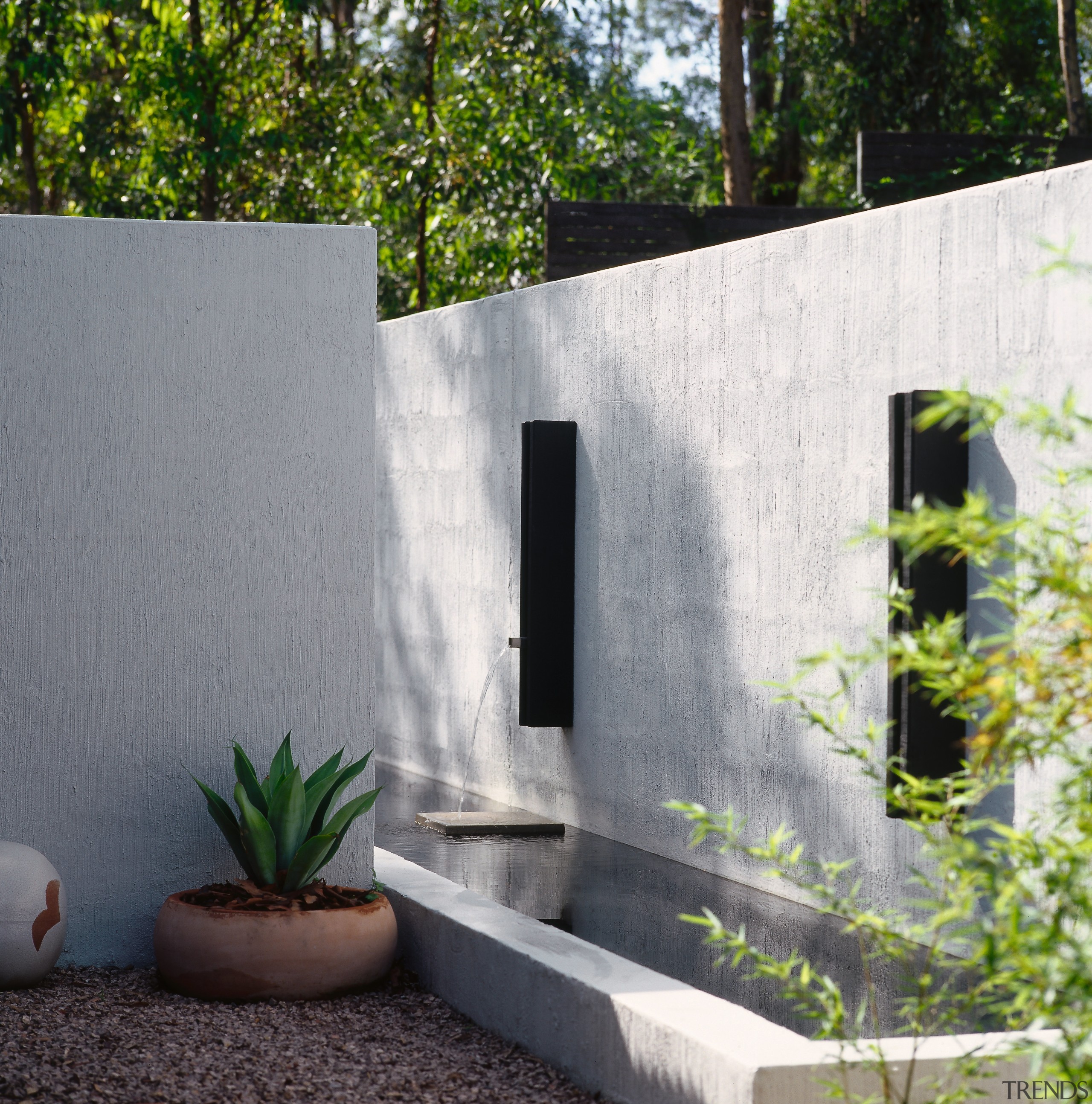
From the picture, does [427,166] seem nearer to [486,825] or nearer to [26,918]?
[486,825]

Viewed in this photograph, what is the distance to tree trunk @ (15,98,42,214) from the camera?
547 inches

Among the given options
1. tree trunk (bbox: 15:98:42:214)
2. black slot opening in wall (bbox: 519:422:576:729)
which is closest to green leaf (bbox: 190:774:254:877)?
black slot opening in wall (bbox: 519:422:576:729)

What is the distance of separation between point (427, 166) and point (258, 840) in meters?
10.2

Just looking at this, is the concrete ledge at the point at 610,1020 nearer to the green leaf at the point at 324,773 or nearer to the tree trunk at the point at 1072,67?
the green leaf at the point at 324,773

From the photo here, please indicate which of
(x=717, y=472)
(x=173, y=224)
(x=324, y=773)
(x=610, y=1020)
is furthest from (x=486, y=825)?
(x=610, y=1020)

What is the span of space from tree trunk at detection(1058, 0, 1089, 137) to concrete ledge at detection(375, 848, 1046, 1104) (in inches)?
407

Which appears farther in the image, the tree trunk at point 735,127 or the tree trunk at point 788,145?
the tree trunk at point 788,145

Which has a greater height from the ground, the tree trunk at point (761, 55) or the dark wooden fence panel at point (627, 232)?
the tree trunk at point (761, 55)

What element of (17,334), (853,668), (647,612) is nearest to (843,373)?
(853,668)

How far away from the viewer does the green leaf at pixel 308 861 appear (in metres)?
4.41

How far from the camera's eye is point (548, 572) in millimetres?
6984

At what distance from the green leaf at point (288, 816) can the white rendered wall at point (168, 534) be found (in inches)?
14.5

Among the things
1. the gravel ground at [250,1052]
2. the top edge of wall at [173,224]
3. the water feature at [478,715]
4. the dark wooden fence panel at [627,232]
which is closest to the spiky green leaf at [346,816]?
the gravel ground at [250,1052]

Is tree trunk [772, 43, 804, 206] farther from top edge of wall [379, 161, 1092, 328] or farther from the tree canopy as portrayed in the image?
top edge of wall [379, 161, 1092, 328]
